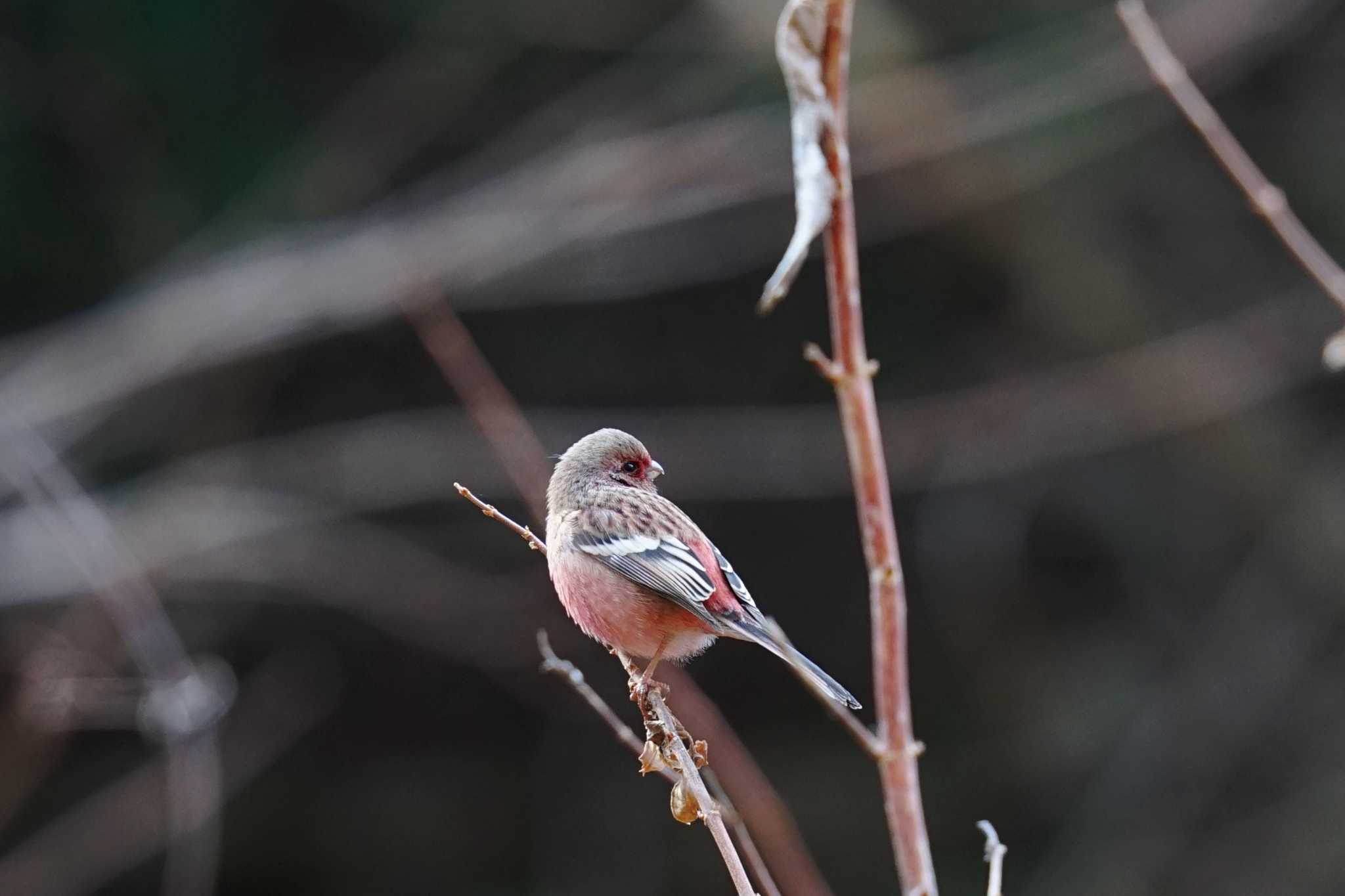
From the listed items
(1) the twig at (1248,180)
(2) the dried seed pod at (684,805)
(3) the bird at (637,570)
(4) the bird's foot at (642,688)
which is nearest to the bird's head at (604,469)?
(3) the bird at (637,570)

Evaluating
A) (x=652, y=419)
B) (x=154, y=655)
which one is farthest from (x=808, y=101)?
(x=652, y=419)

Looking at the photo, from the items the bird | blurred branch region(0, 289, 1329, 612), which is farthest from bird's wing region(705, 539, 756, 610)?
blurred branch region(0, 289, 1329, 612)

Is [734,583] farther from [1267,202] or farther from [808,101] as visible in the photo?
[1267,202]

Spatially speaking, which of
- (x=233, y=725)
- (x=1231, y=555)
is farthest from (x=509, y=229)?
(x=1231, y=555)

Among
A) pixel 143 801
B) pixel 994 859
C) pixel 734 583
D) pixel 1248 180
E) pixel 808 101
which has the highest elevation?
pixel 143 801

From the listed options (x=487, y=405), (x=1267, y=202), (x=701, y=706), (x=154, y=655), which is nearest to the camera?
(x=1267, y=202)

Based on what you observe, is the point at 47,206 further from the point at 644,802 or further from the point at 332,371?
the point at 644,802
